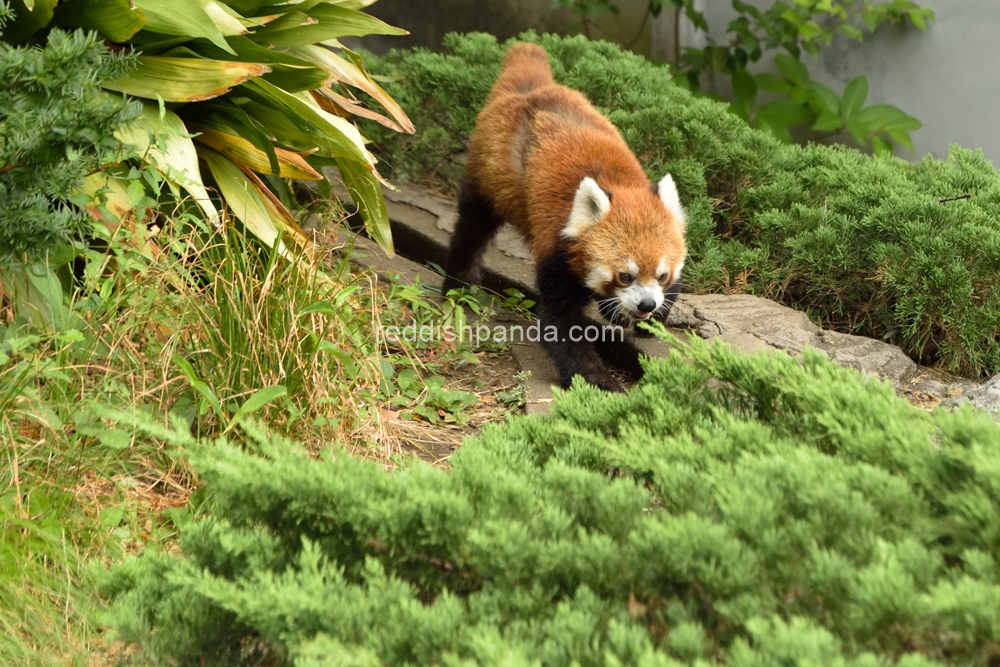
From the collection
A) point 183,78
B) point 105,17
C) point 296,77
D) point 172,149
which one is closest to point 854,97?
point 296,77

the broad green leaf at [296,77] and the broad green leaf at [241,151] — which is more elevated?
the broad green leaf at [296,77]

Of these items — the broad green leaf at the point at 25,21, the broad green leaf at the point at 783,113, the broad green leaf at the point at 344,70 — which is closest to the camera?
the broad green leaf at the point at 25,21

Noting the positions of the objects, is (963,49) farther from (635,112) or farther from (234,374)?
(234,374)

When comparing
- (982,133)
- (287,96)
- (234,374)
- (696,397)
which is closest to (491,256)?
(287,96)

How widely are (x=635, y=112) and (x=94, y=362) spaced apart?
338 cm

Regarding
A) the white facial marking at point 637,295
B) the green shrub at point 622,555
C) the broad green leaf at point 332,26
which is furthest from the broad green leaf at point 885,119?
the green shrub at point 622,555

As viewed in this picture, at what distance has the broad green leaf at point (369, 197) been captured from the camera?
4.14m

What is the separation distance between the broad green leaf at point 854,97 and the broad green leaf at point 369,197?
3.71m

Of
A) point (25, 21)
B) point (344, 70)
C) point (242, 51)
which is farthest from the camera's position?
point (344, 70)

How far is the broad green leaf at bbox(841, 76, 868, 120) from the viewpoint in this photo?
20.4 feet

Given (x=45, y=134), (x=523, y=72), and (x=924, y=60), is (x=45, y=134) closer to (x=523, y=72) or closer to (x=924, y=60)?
(x=523, y=72)

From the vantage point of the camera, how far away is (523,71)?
189 inches

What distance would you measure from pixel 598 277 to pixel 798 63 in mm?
3634

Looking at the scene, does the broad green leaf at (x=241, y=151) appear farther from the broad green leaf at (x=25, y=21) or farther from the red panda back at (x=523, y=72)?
the red panda back at (x=523, y=72)
